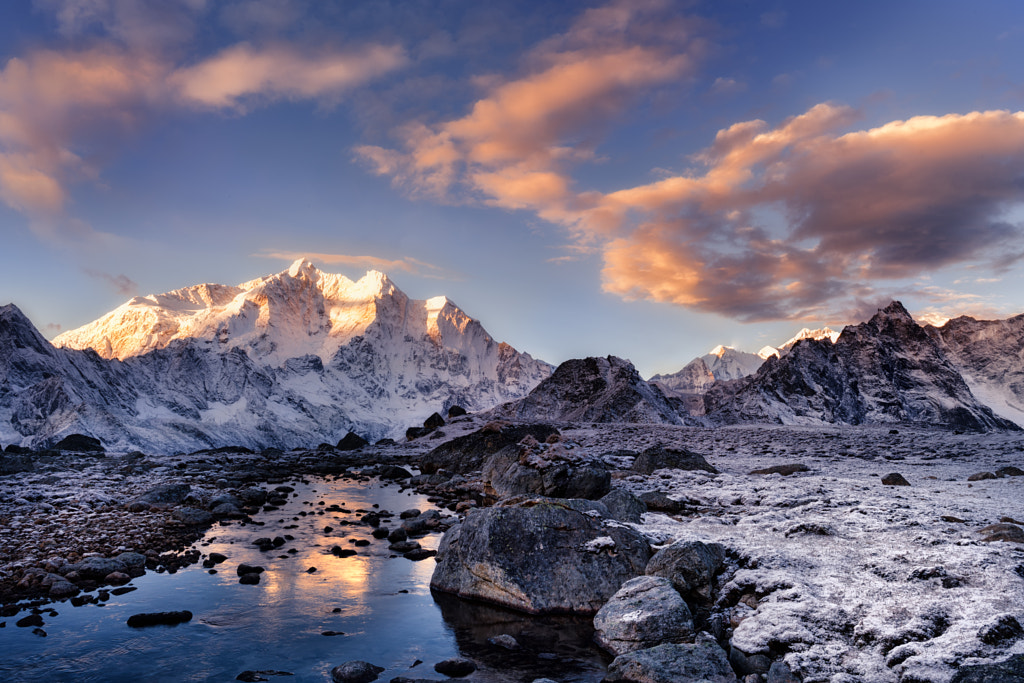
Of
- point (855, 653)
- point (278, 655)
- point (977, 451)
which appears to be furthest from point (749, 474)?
point (278, 655)

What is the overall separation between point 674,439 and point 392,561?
33836 mm

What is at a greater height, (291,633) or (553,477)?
(553,477)

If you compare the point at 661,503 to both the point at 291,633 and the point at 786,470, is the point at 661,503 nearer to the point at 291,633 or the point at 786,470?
the point at 786,470

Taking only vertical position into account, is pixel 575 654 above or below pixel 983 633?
below

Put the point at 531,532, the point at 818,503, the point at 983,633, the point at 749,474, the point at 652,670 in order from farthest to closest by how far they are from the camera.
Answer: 1. the point at 749,474
2. the point at 818,503
3. the point at 531,532
4. the point at 652,670
5. the point at 983,633

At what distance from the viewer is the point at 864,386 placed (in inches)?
4801

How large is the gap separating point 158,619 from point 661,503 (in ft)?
52.1

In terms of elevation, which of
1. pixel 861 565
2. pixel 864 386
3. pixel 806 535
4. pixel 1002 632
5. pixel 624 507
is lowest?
pixel 1002 632

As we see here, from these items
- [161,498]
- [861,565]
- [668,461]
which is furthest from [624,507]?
[161,498]

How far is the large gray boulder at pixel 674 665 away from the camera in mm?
9922

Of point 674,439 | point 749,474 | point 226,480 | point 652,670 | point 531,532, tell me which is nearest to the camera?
point 652,670

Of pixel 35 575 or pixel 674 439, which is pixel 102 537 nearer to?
pixel 35 575

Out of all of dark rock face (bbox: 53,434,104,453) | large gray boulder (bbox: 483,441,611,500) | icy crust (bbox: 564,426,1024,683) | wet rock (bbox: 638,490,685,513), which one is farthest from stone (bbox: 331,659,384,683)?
dark rock face (bbox: 53,434,104,453)

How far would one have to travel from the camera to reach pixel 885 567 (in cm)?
1260
